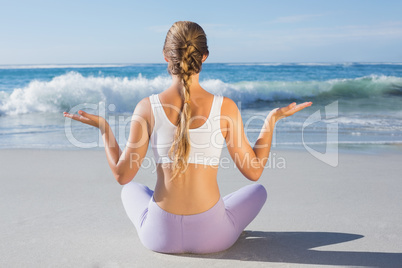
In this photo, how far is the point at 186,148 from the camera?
7.23ft

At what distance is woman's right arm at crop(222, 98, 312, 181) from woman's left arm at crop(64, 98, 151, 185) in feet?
1.41

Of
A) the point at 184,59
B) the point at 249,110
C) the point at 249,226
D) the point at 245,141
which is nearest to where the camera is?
the point at 184,59

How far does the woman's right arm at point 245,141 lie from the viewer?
7.43ft

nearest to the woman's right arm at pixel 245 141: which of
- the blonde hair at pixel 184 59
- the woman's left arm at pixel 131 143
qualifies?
the blonde hair at pixel 184 59

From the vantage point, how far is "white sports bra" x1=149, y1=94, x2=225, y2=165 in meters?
2.21

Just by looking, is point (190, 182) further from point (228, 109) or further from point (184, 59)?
point (184, 59)

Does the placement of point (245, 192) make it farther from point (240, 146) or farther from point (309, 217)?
point (309, 217)

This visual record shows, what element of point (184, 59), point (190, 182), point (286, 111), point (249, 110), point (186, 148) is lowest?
point (249, 110)

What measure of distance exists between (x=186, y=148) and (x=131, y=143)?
296 mm

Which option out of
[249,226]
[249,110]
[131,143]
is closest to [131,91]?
[249,110]

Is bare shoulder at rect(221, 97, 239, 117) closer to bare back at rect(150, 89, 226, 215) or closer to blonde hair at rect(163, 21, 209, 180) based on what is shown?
bare back at rect(150, 89, 226, 215)

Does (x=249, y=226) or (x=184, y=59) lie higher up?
(x=184, y=59)

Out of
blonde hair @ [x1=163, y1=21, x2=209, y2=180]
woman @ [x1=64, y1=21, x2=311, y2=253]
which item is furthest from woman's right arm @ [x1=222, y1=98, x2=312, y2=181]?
blonde hair @ [x1=163, y1=21, x2=209, y2=180]

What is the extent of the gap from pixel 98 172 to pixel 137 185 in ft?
6.39
